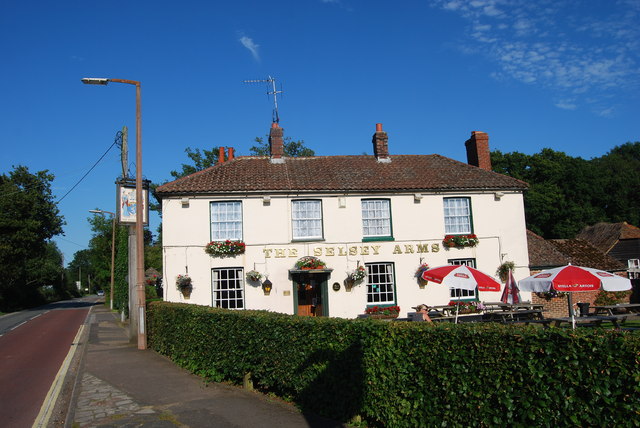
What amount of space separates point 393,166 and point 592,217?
41224mm

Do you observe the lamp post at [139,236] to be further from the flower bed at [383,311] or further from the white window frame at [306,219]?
the flower bed at [383,311]

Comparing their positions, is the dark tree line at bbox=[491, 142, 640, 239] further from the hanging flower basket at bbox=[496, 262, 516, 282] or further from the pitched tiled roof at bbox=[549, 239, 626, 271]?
the hanging flower basket at bbox=[496, 262, 516, 282]

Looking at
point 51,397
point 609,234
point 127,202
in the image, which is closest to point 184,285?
point 127,202

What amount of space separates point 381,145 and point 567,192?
40703 millimetres

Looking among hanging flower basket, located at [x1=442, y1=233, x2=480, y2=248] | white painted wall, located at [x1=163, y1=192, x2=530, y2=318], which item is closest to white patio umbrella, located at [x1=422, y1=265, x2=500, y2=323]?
white painted wall, located at [x1=163, y1=192, x2=530, y2=318]

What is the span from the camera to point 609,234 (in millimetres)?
45406

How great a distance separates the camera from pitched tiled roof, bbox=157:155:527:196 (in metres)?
19.8

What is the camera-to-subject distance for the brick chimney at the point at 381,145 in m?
23.3

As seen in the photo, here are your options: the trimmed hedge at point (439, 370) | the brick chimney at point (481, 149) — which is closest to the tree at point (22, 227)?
the brick chimney at point (481, 149)

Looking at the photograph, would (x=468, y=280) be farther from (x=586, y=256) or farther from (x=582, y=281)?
(x=586, y=256)

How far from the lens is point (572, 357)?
4.97 m

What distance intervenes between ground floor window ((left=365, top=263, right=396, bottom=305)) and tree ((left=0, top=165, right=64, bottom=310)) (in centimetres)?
3498

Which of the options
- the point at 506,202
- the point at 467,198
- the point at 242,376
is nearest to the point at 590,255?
the point at 506,202

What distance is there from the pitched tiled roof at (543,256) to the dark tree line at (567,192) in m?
29.4
